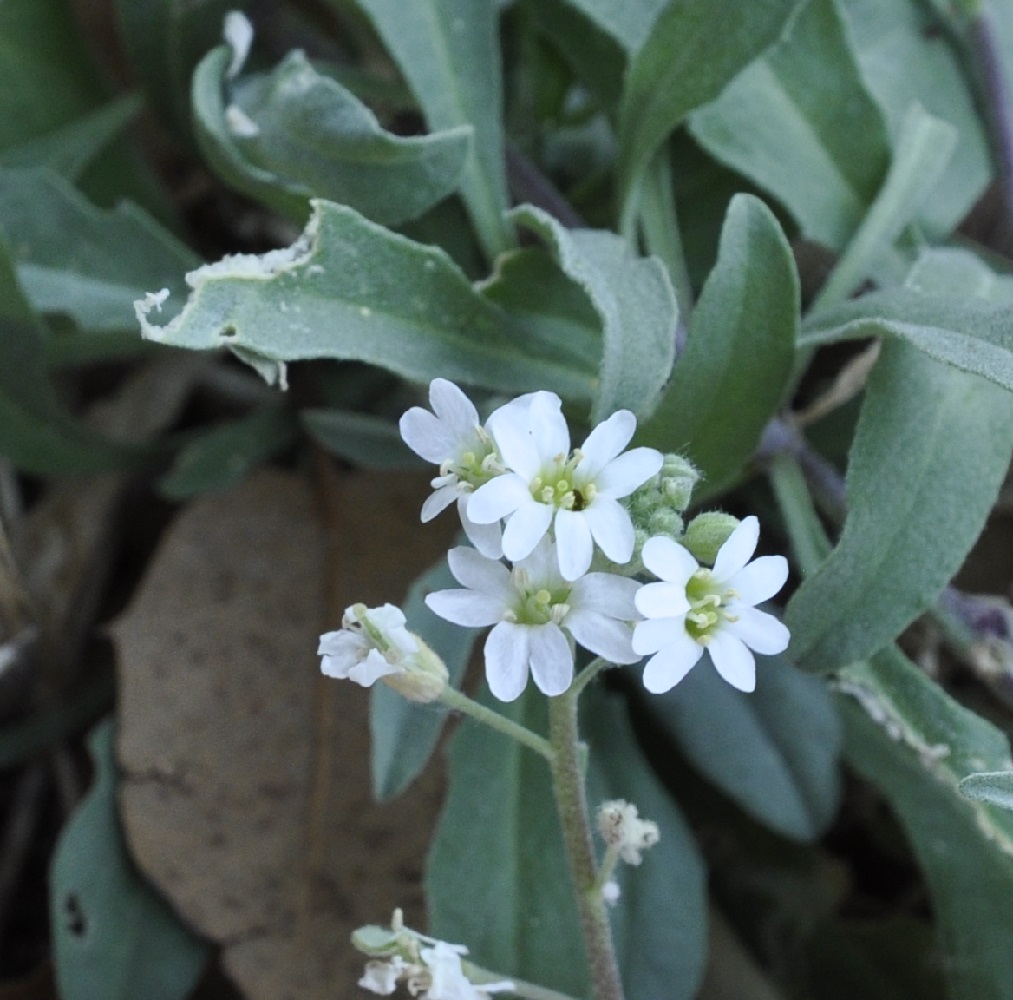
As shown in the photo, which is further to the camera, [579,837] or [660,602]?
[579,837]

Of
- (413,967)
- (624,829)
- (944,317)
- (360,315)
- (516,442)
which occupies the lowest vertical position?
(413,967)

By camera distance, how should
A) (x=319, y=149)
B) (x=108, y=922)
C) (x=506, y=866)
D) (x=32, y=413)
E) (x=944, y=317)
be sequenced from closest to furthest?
1. (x=944, y=317)
2. (x=319, y=149)
3. (x=506, y=866)
4. (x=108, y=922)
5. (x=32, y=413)

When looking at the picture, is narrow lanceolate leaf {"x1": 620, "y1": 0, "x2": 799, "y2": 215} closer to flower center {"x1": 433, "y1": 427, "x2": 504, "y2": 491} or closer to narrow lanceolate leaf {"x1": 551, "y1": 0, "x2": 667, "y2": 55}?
narrow lanceolate leaf {"x1": 551, "y1": 0, "x2": 667, "y2": 55}

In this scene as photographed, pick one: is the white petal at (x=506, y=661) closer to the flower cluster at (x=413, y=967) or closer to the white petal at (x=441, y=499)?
the white petal at (x=441, y=499)

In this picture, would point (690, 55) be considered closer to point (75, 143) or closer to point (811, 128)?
point (811, 128)

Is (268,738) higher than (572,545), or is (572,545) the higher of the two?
(572,545)

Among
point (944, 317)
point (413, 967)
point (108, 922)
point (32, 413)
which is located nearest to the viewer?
point (413, 967)

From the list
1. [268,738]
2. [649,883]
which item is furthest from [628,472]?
[268,738]
